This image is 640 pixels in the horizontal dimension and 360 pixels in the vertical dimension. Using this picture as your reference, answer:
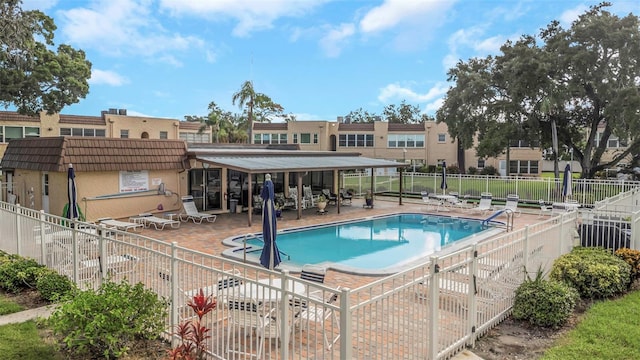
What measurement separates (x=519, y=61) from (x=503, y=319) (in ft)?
79.6

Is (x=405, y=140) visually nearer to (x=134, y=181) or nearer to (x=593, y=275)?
(x=134, y=181)

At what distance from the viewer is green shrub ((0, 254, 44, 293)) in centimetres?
836

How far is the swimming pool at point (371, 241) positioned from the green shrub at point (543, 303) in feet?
11.8

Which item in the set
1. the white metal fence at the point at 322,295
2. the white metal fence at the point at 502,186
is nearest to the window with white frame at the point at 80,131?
the white metal fence at the point at 502,186

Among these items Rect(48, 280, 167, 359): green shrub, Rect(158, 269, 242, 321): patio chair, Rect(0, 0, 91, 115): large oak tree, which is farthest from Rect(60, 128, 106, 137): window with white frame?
Rect(48, 280, 167, 359): green shrub

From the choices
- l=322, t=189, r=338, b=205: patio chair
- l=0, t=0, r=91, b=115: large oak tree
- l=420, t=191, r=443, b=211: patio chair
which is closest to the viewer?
l=0, t=0, r=91, b=115: large oak tree

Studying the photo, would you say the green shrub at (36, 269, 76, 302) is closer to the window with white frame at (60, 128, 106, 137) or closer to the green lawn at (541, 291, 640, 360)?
the green lawn at (541, 291, 640, 360)

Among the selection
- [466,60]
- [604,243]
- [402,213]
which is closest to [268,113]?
[466,60]

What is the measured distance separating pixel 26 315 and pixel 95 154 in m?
9.62

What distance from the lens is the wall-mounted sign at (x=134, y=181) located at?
16.6 meters

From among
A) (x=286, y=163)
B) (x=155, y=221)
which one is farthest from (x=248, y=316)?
(x=286, y=163)

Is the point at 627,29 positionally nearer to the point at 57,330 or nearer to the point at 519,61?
the point at 519,61

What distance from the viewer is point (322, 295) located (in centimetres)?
605

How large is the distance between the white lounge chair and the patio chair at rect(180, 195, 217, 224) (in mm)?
856
